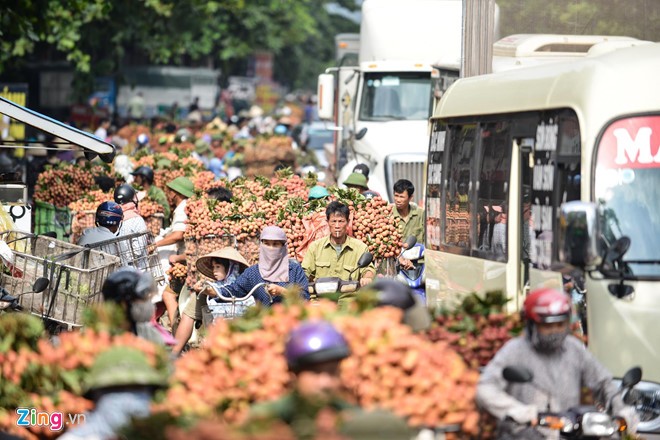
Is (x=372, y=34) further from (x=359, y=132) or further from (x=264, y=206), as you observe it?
(x=264, y=206)

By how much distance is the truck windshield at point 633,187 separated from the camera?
28.6 ft

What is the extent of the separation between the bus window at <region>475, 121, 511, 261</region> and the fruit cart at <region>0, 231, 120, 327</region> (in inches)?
120

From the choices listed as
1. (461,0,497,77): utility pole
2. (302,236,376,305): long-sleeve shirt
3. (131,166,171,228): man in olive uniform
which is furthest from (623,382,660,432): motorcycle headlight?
(131,166,171,228): man in olive uniform

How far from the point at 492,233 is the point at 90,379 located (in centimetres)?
491

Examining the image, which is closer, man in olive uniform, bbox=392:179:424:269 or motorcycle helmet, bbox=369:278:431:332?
motorcycle helmet, bbox=369:278:431:332

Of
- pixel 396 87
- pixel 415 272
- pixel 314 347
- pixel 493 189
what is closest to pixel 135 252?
pixel 415 272

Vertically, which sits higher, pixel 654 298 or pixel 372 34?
pixel 372 34

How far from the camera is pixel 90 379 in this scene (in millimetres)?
6551

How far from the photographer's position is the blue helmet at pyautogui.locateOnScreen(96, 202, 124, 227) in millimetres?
13297

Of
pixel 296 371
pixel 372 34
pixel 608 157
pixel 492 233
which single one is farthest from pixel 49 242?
pixel 372 34

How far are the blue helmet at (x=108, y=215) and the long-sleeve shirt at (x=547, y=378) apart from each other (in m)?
6.77

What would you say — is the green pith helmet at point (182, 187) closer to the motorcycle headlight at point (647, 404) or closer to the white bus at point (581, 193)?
the white bus at point (581, 193)

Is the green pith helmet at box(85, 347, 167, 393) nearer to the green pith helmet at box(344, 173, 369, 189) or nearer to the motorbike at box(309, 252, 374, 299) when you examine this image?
the motorbike at box(309, 252, 374, 299)
